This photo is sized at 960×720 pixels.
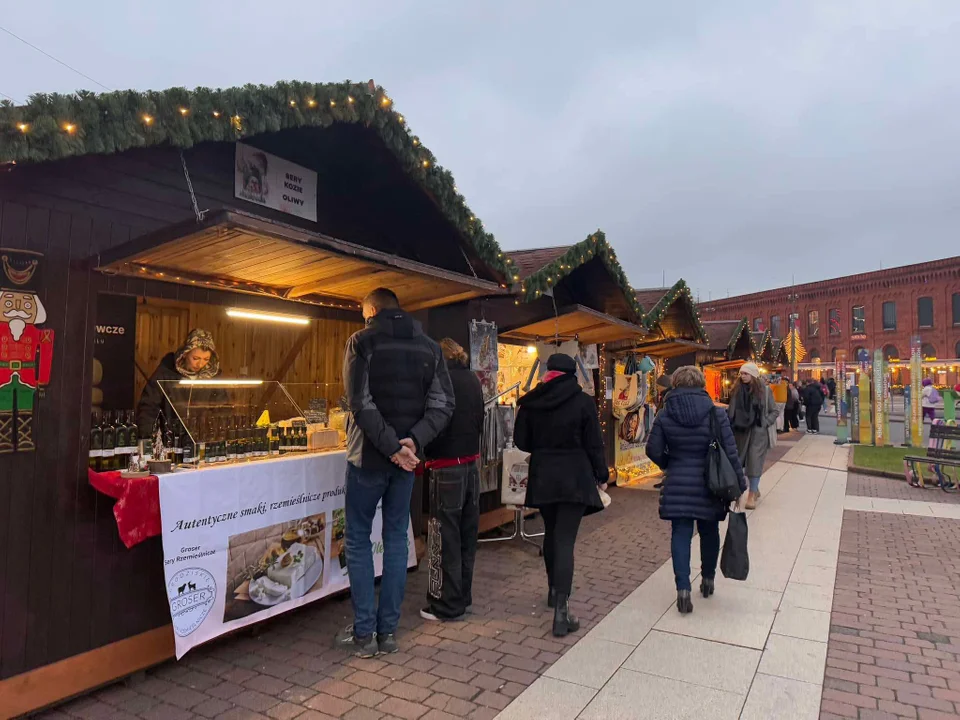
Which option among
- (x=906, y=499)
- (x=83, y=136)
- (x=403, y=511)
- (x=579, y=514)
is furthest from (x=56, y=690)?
(x=906, y=499)

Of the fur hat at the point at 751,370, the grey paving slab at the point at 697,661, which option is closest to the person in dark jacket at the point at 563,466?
the grey paving slab at the point at 697,661

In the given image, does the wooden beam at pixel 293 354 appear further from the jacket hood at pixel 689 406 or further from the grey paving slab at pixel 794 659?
the grey paving slab at pixel 794 659

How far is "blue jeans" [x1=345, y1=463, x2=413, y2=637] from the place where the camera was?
12.5 ft

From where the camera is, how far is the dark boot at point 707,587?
488 centimetres

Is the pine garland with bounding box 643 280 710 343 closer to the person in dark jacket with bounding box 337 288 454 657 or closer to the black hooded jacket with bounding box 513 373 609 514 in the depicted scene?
the black hooded jacket with bounding box 513 373 609 514

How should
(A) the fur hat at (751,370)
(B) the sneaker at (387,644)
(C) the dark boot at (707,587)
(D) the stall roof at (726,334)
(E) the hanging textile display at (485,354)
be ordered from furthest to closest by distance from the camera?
(D) the stall roof at (726,334) → (A) the fur hat at (751,370) → (E) the hanging textile display at (485,354) → (C) the dark boot at (707,587) → (B) the sneaker at (387,644)

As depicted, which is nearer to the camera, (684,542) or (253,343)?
(684,542)

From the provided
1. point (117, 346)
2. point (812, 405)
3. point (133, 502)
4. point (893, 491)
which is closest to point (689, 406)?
point (133, 502)

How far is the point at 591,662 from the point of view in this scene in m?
3.71

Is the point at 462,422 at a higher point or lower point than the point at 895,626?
higher

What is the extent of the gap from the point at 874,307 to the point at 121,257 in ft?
193

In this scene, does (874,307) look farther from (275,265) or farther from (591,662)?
(275,265)

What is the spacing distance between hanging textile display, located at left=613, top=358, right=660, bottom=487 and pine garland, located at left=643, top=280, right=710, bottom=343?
1.02 m

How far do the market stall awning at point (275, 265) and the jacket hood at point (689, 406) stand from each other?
5.55 ft
